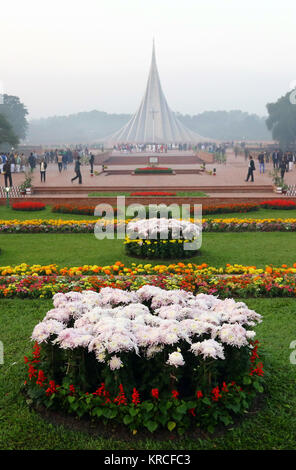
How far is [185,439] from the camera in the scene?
2713 mm

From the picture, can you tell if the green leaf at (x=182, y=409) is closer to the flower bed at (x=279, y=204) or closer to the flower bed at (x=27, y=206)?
the flower bed at (x=279, y=204)

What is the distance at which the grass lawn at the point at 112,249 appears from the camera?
7.05 metres

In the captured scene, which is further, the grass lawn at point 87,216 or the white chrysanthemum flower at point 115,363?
the grass lawn at point 87,216

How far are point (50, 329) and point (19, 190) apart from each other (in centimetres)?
1213

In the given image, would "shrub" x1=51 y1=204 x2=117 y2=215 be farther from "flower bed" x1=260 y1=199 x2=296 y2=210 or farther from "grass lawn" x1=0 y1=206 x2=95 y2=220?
"flower bed" x1=260 y1=199 x2=296 y2=210

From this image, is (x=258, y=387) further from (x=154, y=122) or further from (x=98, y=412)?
(x=154, y=122)

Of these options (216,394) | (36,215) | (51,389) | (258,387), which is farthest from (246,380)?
(36,215)

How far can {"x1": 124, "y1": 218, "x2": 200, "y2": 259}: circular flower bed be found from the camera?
6746 mm

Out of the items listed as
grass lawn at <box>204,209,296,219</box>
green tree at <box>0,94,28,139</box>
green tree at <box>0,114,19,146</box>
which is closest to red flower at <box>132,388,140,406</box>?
grass lawn at <box>204,209,296,219</box>

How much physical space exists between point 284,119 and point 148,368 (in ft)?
156

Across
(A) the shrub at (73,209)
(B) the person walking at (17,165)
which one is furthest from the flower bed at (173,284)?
(B) the person walking at (17,165)

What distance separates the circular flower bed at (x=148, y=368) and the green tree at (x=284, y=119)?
1812 inches

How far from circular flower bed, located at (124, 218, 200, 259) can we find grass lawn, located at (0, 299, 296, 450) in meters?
2.82
